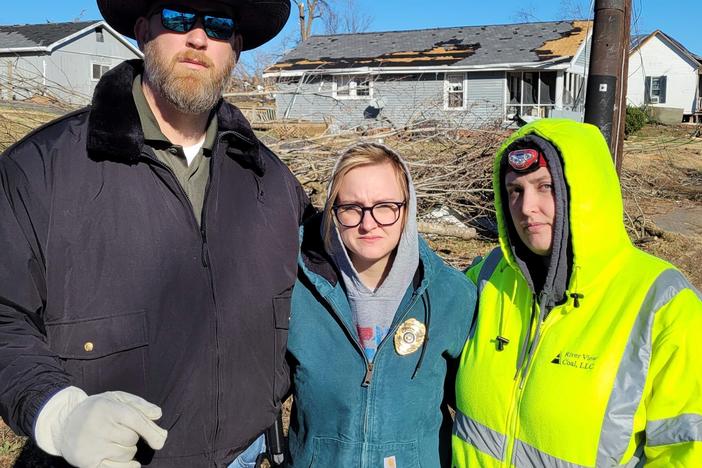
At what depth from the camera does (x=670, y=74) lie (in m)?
40.7

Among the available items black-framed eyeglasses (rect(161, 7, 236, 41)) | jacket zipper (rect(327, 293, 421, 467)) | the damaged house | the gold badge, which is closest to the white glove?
jacket zipper (rect(327, 293, 421, 467))

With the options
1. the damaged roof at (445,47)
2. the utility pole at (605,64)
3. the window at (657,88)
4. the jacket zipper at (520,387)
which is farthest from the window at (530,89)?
the jacket zipper at (520,387)

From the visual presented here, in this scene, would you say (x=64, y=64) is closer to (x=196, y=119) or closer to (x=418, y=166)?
(x=418, y=166)

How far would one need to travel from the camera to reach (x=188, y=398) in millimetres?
2092

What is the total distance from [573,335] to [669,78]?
4448cm

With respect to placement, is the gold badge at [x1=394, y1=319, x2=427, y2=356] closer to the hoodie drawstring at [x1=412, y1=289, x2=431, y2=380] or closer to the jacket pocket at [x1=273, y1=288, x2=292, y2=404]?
the hoodie drawstring at [x1=412, y1=289, x2=431, y2=380]

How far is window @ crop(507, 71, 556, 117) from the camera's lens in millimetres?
25891

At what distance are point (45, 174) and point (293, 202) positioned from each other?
3.13ft

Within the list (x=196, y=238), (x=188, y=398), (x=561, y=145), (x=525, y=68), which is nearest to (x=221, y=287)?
(x=196, y=238)

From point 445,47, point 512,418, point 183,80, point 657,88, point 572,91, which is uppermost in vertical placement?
point 445,47

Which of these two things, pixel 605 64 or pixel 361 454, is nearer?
pixel 361 454

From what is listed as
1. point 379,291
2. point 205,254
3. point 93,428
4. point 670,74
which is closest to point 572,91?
point 670,74

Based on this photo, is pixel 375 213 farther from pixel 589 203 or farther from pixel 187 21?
pixel 187 21

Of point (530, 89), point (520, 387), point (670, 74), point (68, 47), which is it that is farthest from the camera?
point (670, 74)
